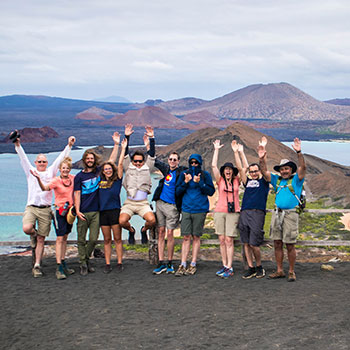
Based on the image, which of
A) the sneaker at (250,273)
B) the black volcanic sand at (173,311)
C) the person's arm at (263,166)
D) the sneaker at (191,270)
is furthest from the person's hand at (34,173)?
the sneaker at (250,273)

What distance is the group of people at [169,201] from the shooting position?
7523 mm

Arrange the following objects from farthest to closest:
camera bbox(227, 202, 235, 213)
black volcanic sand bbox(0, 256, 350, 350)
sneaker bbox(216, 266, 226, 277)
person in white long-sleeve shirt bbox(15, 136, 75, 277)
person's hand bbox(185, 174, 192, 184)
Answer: sneaker bbox(216, 266, 226, 277), person in white long-sleeve shirt bbox(15, 136, 75, 277), camera bbox(227, 202, 235, 213), person's hand bbox(185, 174, 192, 184), black volcanic sand bbox(0, 256, 350, 350)

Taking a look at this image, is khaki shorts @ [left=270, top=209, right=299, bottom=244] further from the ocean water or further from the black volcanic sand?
the ocean water

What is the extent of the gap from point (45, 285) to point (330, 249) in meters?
7.16

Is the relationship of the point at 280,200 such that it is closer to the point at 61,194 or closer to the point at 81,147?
the point at 61,194

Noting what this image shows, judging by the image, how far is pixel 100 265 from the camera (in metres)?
8.71

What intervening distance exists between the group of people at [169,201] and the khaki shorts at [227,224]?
0.02 m

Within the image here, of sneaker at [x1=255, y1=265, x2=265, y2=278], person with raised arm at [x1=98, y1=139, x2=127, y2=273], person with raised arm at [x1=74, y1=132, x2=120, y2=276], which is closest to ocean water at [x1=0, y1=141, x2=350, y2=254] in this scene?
person with raised arm at [x1=74, y1=132, x2=120, y2=276]

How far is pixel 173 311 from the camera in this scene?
257 inches

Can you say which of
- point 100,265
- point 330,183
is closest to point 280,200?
point 100,265

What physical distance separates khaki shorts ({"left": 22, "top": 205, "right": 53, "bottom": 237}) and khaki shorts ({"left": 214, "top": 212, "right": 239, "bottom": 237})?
8.58 feet

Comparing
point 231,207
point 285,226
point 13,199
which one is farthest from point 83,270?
point 13,199

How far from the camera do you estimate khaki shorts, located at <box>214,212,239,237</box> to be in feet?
→ 25.4

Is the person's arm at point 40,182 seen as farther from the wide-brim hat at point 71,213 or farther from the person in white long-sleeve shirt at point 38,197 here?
the wide-brim hat at point 71,213
